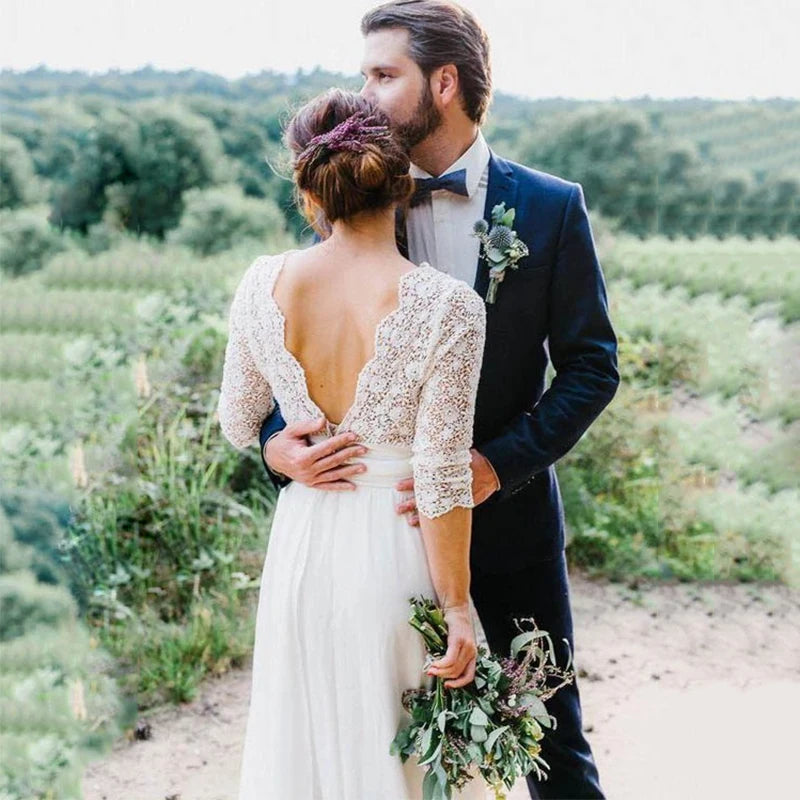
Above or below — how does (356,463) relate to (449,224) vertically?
below

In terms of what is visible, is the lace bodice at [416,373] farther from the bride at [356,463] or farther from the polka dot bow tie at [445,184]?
the polka dot bow tie at [445,184]

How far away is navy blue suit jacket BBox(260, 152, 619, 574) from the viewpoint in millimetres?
2039

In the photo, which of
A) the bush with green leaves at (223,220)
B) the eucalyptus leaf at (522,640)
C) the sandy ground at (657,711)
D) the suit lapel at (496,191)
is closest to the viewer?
the eucalyptus leaf at (522,640)

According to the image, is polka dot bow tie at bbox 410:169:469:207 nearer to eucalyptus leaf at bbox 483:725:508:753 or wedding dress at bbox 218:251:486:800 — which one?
wedding dress at bbox 218:251:486:800

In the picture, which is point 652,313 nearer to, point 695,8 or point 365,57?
point 695,8

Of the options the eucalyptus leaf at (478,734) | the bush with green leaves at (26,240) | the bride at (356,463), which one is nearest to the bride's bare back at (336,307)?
the bride at (356,463)

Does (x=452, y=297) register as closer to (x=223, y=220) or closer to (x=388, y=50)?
(x=388, y=50)

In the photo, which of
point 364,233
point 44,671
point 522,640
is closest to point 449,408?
point 364,233

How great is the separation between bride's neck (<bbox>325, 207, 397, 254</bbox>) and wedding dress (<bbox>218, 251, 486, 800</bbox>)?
88mm

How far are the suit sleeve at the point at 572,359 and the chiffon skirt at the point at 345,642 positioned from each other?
0.97 feet

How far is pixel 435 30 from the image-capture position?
1980 mm

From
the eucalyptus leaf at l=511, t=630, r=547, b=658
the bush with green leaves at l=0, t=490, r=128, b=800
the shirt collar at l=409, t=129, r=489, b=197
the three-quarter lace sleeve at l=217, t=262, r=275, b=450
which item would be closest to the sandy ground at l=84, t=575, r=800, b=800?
the bush with green leaves at l=0, t=490, r=128, b=800

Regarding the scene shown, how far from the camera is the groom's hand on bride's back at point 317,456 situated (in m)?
1.81

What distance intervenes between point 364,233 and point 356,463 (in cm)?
40
